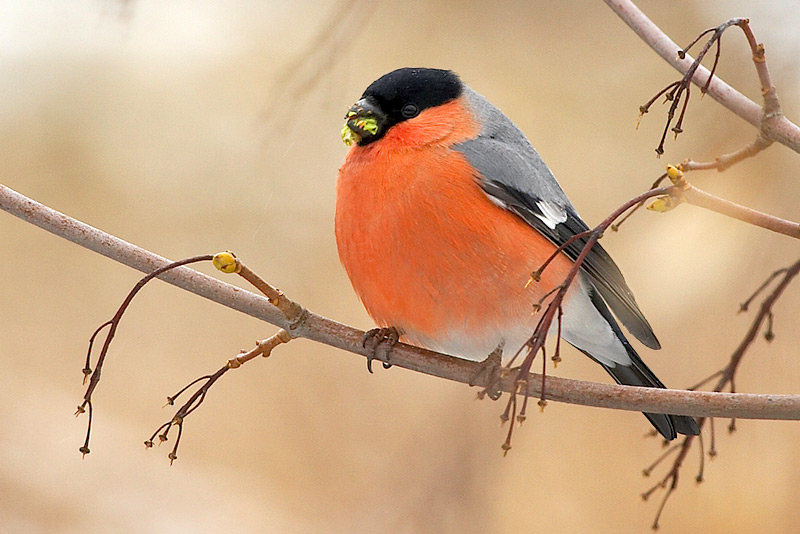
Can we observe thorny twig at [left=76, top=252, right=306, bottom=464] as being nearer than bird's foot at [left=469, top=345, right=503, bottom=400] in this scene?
Yes

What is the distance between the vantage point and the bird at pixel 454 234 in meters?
1.65

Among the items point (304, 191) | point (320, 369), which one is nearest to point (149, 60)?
point (304, 191)

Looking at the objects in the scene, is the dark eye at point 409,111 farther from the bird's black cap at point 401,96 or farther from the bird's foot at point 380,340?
the bird's foot at point 380,340

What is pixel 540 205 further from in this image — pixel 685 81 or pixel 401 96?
pixel 685 81

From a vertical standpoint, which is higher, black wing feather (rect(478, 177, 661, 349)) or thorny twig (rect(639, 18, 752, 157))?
thorny twig (rect(639, 18, 752, 157))

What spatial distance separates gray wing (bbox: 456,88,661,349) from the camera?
5.78ft

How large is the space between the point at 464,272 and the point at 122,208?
4.88 feet

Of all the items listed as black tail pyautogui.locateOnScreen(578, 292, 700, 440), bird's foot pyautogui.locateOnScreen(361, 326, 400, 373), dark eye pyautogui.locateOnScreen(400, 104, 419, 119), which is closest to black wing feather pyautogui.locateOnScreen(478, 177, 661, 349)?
black tail pyautogui.locateOnScreen(578, 292, 700, 440)

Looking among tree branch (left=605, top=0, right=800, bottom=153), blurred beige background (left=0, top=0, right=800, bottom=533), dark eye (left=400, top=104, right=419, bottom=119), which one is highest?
tree branch (left=605, top=0, right=800, bottom=153)

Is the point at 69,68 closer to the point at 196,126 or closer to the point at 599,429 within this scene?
the point at 196,126

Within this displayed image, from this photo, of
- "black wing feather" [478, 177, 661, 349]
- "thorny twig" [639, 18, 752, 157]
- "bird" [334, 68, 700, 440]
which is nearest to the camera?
"thorny twig" [639, 18, 752, 157]

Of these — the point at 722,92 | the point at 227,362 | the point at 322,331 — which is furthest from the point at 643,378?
the point at 227,362

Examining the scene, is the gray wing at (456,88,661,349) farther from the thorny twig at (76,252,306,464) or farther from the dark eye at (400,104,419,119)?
the thorny twig at (76,252,306,464)

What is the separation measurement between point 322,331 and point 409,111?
640 mm
